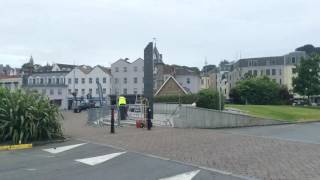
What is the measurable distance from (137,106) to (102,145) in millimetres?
10698

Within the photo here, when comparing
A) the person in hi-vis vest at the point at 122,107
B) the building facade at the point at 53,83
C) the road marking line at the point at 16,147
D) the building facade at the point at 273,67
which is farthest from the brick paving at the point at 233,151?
the building facade at the point at 273,67

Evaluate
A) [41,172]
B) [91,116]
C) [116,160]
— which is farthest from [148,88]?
[41,172]

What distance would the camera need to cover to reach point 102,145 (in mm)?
14695

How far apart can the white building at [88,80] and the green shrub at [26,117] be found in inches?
3505

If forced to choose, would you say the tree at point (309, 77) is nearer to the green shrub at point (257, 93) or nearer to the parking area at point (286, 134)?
the green shrub at point (257, 93)

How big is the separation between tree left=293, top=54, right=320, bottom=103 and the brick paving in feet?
179

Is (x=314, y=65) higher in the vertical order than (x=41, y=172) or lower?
higher

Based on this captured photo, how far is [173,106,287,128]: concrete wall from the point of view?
22.3 metres

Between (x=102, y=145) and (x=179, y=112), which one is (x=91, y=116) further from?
(x=102, y=145)

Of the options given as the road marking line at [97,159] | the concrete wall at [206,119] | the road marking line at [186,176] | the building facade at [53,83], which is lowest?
the road marking line at [186,176]

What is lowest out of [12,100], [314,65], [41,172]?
[41,172]

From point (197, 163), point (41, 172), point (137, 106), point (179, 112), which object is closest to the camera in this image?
point (41, 172)

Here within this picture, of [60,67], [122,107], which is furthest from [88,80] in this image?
[122,107]

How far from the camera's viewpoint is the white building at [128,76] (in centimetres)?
10512
